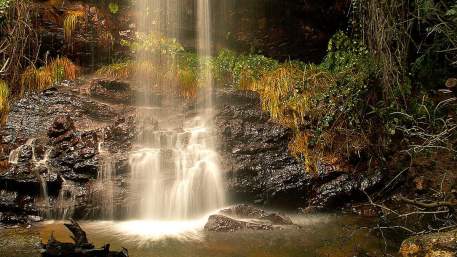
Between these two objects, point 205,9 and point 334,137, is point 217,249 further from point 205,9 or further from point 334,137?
point 205,9

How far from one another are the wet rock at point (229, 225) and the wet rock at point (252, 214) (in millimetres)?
308

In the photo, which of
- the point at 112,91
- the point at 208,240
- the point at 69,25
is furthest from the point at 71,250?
the point at 69,25

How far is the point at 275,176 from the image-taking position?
712cm

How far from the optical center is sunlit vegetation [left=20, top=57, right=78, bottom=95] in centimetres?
844

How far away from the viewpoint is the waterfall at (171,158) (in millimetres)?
6637

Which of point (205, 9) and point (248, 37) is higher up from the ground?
point (205, 9)

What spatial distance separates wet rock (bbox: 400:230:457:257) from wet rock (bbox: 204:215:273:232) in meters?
1.93

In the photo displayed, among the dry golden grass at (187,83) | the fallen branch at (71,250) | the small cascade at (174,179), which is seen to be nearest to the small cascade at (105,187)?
the small cascade at (174,179)

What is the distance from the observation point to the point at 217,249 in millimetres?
5035

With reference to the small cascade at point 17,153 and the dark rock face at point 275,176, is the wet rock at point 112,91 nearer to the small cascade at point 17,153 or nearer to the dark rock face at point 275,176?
the small cascade at point 17,153

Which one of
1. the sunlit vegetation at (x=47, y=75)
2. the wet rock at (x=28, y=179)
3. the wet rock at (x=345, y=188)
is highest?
the sunlit vegetation at (x=47, y=75)

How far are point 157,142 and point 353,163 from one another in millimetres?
3623

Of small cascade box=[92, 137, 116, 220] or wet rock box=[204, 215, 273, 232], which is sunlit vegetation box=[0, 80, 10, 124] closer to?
small cascade box=[92, 137, 116, 220]

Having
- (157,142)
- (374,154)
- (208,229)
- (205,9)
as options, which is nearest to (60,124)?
(157,142)
